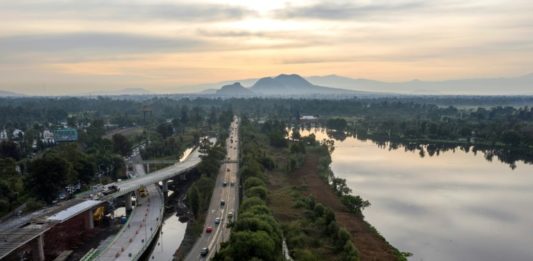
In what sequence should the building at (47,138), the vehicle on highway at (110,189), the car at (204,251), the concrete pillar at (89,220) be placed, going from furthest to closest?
the building at (47,138)
the vehicle on highway at (110,189)
the concrete pillar at (89,220)
the car at (204,251)

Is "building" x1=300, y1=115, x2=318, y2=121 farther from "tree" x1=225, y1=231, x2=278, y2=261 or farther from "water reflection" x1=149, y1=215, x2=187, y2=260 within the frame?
"tree" x1=225, y1=231, x2=278, y2=261

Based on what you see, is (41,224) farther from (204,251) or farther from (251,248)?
(251,248)

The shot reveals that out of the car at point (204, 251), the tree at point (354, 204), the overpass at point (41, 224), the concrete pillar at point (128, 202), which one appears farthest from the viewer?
the concrete pillar at point (128, 202)

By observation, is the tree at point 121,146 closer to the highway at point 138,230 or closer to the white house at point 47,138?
the white house at point 47,138

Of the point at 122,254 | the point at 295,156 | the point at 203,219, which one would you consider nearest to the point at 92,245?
the point at 122,254

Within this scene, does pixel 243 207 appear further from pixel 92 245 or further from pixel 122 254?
pixel 92 245

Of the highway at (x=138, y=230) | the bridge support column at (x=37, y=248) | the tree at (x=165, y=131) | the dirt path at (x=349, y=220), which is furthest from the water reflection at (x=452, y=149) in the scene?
the bridge support column at (x=37, y=248)

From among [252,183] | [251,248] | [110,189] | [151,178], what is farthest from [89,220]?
[251,248]
